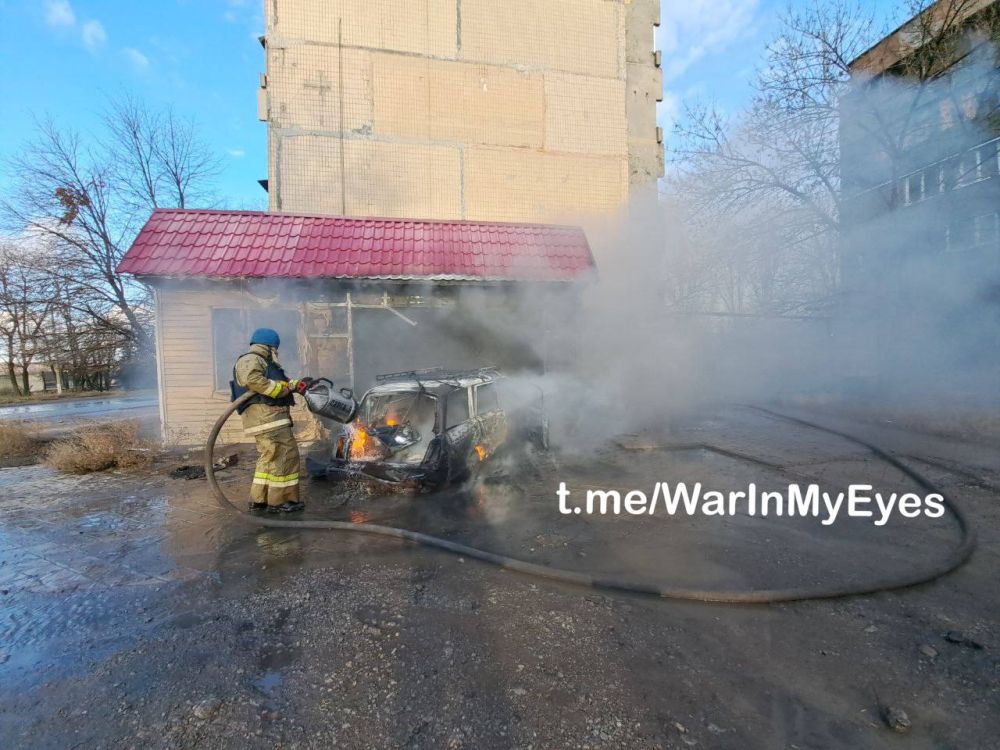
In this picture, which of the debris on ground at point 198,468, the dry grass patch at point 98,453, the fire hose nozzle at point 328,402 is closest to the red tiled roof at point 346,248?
the dry grass patch at point 98,453

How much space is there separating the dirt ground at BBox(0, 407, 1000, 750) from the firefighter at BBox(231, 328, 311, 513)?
392 millimetres

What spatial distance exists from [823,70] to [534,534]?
13.8 meters

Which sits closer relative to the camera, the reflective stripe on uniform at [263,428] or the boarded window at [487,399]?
the reflective stripe on uniform at [263,428]

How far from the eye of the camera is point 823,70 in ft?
39.0

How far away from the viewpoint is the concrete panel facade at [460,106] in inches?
415

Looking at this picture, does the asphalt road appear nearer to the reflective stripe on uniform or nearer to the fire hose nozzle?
the reflective stripe on uniform

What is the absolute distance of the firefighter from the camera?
4.82 metres

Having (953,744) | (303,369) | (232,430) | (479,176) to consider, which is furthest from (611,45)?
(953,744)

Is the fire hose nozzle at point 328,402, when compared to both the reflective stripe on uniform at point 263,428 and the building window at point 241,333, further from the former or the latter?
the building window at point 241,333

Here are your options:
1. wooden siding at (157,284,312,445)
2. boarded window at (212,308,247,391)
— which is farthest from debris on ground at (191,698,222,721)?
boarded window at (212,308,247,391)

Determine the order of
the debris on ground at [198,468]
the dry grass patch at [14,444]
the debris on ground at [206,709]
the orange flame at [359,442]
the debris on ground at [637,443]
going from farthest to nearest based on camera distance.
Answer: the dry grass patch at [14,444]
the debris on ground at [637,443]
the debris on ground at [198,468]
the orange flame at [359,442]
the debris on ground at [206,709]

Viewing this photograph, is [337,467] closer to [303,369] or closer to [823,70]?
[303,369]

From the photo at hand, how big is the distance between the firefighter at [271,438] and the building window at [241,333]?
3.32 metres

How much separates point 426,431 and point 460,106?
8739 mm
